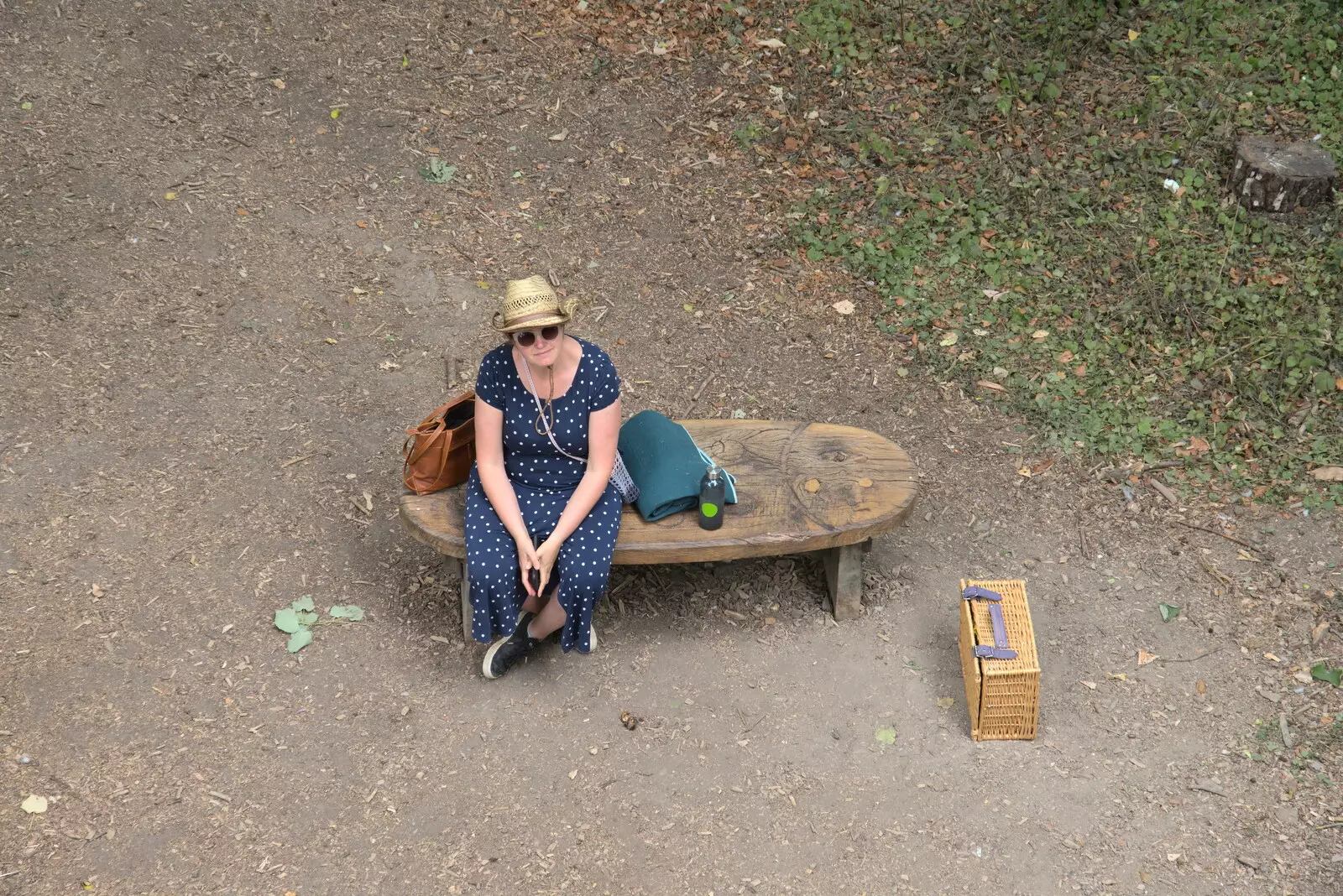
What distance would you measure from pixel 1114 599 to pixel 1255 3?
5.86 meters

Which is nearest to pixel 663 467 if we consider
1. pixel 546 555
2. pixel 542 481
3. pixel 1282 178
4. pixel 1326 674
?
pixel 542 481

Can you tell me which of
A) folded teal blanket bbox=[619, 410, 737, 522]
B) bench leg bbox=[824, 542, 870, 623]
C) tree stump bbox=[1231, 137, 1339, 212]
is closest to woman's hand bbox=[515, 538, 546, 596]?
folded teal blanket bbox=[619, 410, 737, 522]

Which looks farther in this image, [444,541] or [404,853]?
[444,541]

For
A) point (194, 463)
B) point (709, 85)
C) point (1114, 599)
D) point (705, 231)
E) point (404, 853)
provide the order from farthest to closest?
point (709, 85)
point (705, 231)
point (194, 463)
point (1114, 599)
point (404, 853)

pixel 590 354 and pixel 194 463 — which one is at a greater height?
pixel 590 354

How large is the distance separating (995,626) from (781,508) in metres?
0.99

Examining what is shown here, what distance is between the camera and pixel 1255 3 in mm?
9039

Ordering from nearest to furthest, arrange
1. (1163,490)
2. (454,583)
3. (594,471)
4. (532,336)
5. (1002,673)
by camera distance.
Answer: (532,336) → (1002,673) → (594,471) → (454,583) → (1163,490)

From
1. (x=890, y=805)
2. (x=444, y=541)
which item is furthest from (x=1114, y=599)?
(x=444, y=541)

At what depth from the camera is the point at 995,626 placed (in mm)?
4809

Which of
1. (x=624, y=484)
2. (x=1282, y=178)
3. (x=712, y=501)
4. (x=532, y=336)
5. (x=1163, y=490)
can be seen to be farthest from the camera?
(x=1282, y=178)

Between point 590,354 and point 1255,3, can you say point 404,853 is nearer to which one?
point 590,354

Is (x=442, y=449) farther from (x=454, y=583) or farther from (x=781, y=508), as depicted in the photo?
(x=781, y=508)

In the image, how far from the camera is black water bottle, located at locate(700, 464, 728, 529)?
4859 millimetres
